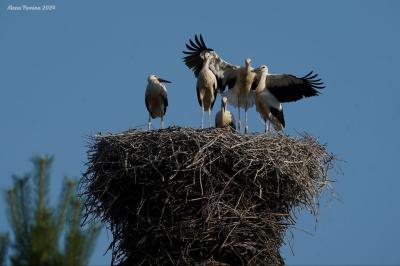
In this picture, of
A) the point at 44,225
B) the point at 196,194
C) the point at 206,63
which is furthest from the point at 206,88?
the point at 44,225

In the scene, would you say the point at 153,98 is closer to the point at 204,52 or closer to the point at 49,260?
the point at 204,52

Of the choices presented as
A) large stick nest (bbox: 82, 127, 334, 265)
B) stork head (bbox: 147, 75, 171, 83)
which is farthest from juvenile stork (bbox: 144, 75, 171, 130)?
large stick nest (bbox: 82, 127, 334, 265)

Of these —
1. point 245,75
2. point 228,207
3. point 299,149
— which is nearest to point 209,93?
point 245,75

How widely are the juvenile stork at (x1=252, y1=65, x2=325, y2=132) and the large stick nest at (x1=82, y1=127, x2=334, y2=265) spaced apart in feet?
10.3

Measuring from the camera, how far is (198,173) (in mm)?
10320

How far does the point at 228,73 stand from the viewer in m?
14.4

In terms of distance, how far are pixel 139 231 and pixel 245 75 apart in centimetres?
451

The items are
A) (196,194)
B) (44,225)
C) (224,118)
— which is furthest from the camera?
(224,118)

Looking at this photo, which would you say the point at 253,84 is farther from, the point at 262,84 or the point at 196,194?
the point at 196,194

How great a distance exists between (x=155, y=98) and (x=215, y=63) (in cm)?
117

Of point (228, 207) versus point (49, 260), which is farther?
point (228, 207)

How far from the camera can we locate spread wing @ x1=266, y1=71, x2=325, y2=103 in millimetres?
14266

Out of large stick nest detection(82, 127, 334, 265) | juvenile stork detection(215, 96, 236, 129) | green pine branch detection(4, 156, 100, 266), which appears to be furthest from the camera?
juvenile stork detection(215, 96, 236, 129)

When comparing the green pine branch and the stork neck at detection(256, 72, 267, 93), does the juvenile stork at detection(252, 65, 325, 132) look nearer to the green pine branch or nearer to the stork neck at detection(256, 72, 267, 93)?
the stork neck at detection(256, 72, 267, 93)
